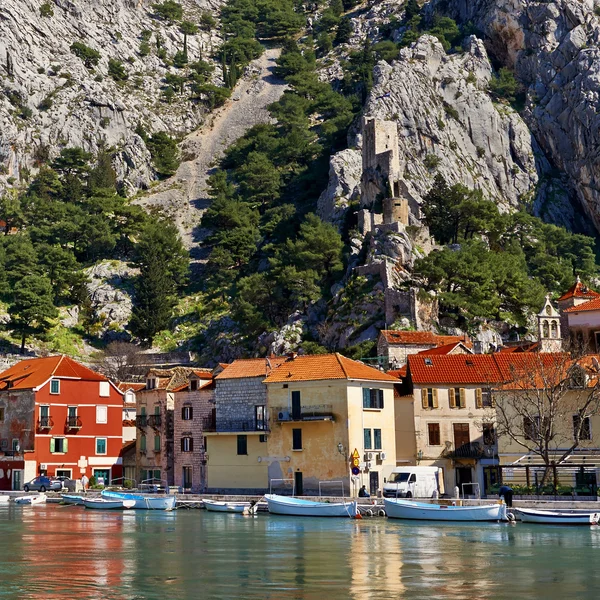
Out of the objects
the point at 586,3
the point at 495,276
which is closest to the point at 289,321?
the point at 495,276

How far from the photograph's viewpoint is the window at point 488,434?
71500 millimetres

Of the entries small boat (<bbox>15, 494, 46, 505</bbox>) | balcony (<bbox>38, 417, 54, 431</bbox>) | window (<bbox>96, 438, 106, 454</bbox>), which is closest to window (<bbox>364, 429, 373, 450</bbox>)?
small boat (<bbox>15, 494, 46, 505</bbox>)

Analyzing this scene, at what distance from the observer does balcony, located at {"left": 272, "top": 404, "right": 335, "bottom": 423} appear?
68.2 m

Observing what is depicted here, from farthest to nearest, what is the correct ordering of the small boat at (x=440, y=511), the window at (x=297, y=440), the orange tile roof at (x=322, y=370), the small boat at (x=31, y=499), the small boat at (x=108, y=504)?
the small boat at (x=31, y=499) → the window at (x=297, y=440) → the orange tile roof at (x=322, y=370) → the small boat at (x=108, y=504) → the small boat at (x=440, y=511)

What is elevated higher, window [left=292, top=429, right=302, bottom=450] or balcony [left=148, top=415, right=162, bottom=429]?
balcony [left=148, top=415, right=162, bottom=429]

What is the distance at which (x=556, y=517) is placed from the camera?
51.9m

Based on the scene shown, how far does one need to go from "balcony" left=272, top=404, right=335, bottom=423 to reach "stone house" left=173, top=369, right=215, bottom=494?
8.44 m

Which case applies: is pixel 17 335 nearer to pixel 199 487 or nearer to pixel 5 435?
pixel 5 435

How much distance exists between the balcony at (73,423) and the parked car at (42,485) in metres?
6.45

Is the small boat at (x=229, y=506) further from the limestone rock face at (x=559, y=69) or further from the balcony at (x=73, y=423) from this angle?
the limestone rock face at (x=559, y=69)

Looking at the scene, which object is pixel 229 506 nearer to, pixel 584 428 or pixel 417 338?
pixel 584 428

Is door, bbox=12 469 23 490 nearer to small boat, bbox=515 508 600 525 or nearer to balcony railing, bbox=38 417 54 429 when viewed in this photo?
balcony railing, bbox=38 417 54 429

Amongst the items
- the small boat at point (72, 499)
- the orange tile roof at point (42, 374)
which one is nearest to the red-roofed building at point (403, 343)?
the orange tile roof at point (42, 374)

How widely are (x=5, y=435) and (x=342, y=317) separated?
143 ft
